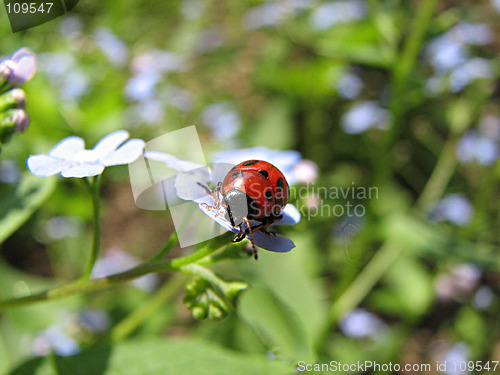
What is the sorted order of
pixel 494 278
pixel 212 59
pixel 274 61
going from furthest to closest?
1. pixel 212 59
2. pixel 274 61
3. pixel 494 278

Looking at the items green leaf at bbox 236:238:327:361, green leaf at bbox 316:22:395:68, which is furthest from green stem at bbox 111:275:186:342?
green leaf at bbox 316:22:395:68

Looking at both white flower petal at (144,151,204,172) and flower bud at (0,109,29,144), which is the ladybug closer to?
white flower petal at (144,151,204,172)

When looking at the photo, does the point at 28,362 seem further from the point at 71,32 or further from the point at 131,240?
the point at 71,32

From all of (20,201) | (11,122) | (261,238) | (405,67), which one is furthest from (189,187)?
(405,67)

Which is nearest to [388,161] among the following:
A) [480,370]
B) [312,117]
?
[312,117]

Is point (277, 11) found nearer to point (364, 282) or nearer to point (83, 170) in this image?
point (364, 282)

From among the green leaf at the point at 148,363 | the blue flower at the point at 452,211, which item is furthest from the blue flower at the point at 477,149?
the green leaf at the point at 148,363
